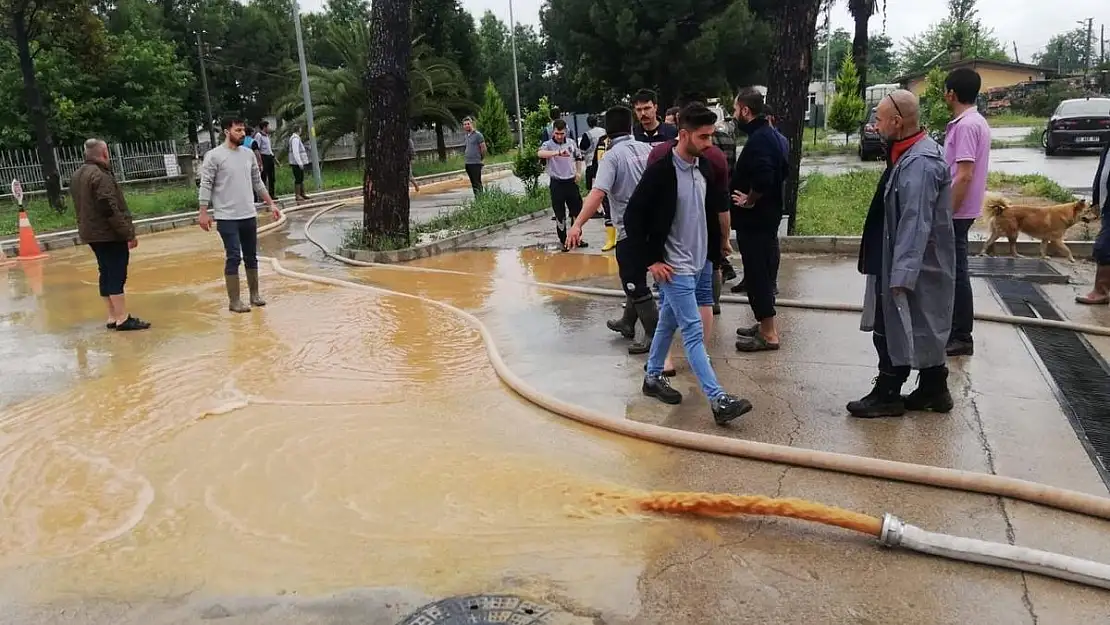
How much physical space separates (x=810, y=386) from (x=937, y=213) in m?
1.43

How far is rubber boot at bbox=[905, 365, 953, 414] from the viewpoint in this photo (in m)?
4.66

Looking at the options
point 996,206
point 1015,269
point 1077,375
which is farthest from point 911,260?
point 996,206

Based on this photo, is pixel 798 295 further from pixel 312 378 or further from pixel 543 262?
pixel 312 378

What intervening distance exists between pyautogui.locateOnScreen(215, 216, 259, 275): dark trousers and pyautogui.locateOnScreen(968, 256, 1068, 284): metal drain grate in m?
7.17

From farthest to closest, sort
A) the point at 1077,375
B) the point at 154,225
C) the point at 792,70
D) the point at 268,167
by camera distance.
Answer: the point at 268,167 → the point at 154,225 → the point at 792,70 → the point at 1077,375

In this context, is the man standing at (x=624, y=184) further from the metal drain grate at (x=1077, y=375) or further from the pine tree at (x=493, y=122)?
the pine tree at (x=493, y=122)

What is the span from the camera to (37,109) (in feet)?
55.3

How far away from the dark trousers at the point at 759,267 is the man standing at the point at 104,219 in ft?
18.0

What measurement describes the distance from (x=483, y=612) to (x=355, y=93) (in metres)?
26.3

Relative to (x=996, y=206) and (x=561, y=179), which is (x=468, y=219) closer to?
(x=561, y=179)

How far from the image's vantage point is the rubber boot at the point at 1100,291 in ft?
22.5

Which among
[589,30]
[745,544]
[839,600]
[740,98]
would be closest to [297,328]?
[740,98]

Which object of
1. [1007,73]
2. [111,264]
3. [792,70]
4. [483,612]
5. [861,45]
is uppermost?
[1007,73]

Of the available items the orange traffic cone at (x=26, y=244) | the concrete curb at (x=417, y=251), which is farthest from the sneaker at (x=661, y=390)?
the orange traffic cone at (x=26, y=244)
